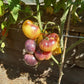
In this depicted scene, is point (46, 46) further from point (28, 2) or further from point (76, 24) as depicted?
point (28, 2)

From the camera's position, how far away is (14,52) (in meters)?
1.54

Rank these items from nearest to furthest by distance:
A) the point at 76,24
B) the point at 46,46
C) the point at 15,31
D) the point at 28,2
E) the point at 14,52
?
the point at 46,46 < the point at 76,24 < the point at 28,2 < the point at 15,31 < the point at 14,52

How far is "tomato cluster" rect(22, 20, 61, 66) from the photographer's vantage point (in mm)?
742

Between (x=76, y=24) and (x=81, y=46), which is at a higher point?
(x=76, y=24)

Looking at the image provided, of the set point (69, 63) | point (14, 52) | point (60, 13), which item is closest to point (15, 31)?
point (14, 52)

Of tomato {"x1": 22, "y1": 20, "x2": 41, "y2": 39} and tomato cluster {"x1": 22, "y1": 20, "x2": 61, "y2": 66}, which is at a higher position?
tomato {"x1": 22, "y1": 20, "x2": 41, "y2": 39}

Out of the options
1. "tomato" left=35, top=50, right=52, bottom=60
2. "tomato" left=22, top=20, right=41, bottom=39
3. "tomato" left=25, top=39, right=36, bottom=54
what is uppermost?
"tomato" left=22, top=20, right=41, bottom=39

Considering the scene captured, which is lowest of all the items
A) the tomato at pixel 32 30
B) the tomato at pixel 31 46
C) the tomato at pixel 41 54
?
the tomato at pixel 41 54

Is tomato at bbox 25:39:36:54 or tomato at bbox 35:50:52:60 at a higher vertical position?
tomato at bbox 25:39:36:54

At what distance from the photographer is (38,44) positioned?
803mm

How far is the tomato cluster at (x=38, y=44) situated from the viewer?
2.43ft

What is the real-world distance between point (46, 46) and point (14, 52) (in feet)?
2.90

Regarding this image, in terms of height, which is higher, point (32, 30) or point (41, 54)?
point (32, 30)

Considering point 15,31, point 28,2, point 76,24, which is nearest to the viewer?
point 76,24
